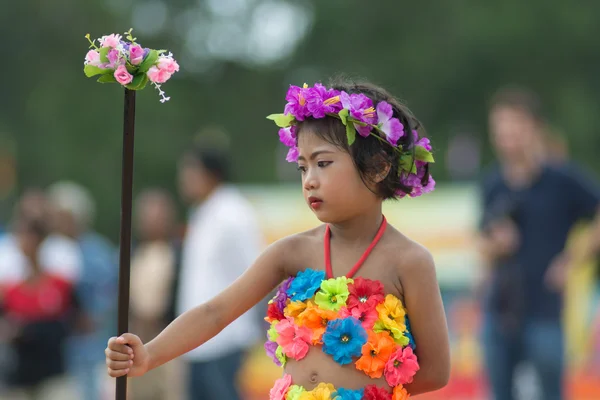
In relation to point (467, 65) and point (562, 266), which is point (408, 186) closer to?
point (562, 266)

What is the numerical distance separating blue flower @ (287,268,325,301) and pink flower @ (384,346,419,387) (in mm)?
374

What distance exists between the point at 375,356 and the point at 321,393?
0.78ft

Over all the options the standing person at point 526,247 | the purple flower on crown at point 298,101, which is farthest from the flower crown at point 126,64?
the standing person at point 526,247

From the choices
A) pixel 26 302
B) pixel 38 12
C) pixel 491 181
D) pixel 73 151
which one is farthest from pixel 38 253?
pixel 38 12

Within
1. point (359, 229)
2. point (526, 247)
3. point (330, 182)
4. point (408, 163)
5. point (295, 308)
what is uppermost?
point (526, 247)

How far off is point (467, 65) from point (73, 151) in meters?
12.0

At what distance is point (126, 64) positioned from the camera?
375 centimetres

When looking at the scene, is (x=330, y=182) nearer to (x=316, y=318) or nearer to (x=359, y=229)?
(x=359, y=229)

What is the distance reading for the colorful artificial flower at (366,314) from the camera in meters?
3.96

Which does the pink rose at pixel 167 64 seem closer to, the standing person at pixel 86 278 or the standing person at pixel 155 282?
the standing person at pixel 155 282

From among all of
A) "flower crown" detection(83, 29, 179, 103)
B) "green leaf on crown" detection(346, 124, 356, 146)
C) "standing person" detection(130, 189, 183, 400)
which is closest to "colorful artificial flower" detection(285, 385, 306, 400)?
"green leaf on crown" detection(346, 124, 356, 146)

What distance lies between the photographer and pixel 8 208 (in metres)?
24.2

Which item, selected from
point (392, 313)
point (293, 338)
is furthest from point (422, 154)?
point (293, 338)

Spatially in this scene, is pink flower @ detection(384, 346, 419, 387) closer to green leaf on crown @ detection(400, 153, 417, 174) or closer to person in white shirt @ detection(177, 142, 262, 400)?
green leaf on crown @ detection(400, 153, 417, 174)
